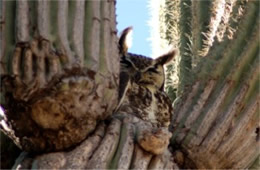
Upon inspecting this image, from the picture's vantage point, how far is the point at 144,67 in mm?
4223

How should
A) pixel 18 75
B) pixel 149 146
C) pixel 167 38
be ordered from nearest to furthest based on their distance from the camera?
pixel 18 75 → pixel 149 146 → pixel 167 38

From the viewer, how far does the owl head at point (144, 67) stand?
4031mm

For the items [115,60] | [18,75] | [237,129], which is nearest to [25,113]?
[18,75]

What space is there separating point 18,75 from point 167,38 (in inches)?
77.6

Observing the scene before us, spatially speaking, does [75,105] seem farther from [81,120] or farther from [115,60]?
[115,60]

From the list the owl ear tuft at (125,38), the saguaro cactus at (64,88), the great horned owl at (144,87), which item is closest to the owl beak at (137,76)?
the great horned owl at (144,87)

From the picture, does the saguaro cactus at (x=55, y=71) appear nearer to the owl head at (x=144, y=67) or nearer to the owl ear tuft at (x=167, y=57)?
the owl head at (x=144, y=67)

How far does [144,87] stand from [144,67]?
0.39 m

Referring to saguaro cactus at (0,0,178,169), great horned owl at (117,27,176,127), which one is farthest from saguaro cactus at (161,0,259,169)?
great horned owl at (117,27,176,127)

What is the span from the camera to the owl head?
4.03 metres

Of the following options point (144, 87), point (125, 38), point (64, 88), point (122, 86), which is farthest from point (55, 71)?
point (125, 38)

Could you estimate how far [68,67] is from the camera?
102 inches

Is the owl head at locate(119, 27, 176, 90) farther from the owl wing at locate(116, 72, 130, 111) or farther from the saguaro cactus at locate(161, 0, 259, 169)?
the saguaro cactus at locate(161, 0, 259, 169)

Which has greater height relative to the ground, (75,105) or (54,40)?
(54,40)
